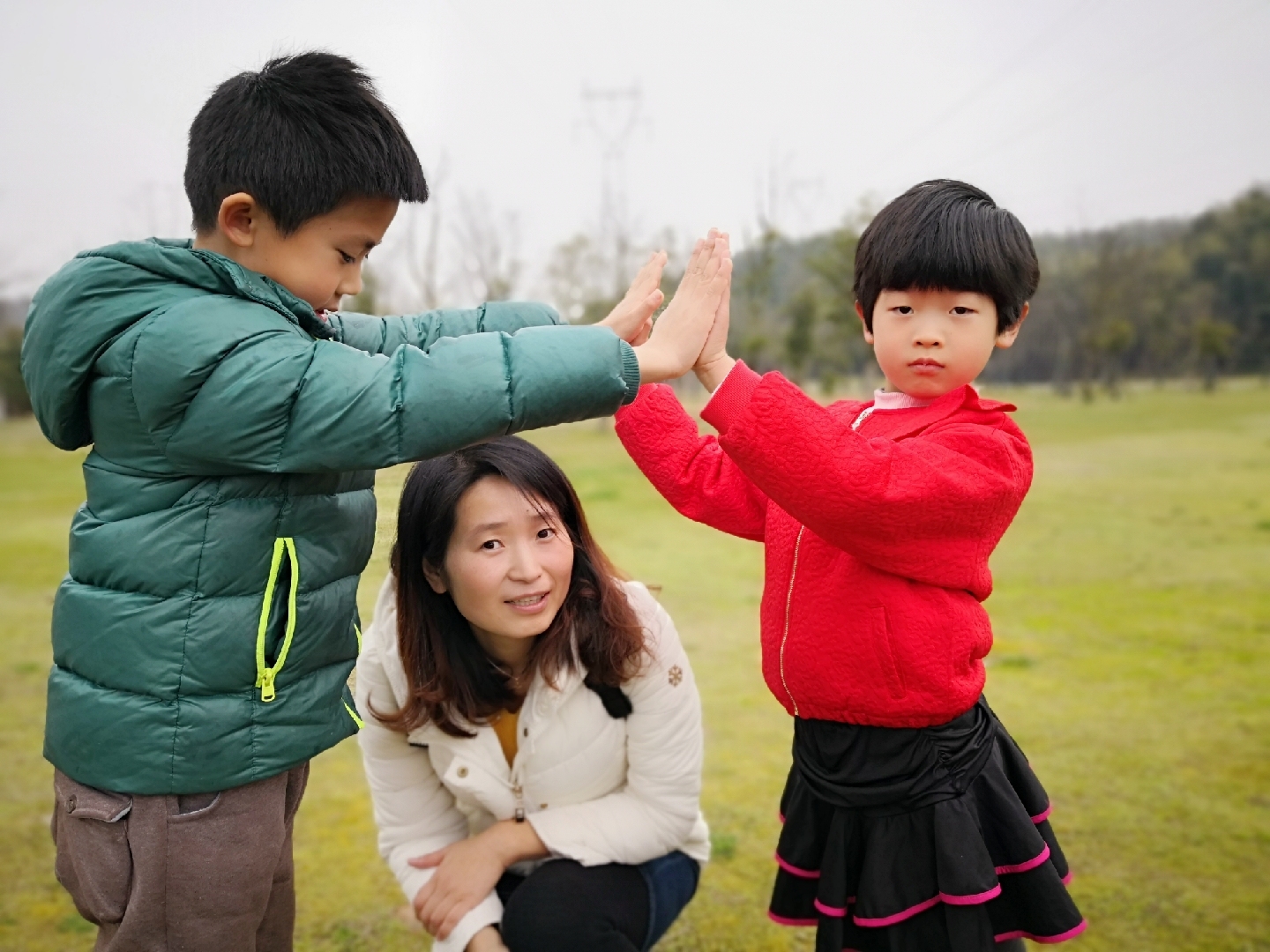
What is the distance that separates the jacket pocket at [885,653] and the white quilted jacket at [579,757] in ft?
2.00

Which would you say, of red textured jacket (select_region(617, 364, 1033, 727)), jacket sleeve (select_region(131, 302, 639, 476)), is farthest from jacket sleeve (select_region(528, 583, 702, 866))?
jacket sleeve (select_region(131, 302, 639, 476))

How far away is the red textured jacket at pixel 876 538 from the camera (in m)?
1.41

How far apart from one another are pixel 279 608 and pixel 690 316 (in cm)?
79

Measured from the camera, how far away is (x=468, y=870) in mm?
2025

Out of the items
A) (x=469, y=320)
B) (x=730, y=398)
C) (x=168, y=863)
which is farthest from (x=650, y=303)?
(x=168, y=863)

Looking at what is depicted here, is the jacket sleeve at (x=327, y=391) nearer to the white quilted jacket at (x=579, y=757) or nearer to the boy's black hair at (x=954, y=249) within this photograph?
the boy's black hair at (x=954, y=249)

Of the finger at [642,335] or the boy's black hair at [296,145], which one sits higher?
the boy's black hair at [296,145]

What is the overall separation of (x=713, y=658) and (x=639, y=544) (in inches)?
144

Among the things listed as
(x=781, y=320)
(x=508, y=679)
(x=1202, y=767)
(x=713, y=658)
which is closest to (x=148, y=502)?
(x=508, y=679)

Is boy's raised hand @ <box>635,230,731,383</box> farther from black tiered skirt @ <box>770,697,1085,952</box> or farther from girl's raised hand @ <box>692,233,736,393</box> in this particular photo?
black tiered skirt @ <box>770,697,1085,952</box>

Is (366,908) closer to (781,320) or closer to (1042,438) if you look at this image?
(1042,438)

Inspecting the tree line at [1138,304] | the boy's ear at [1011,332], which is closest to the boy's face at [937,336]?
the boy's ear at [1011,332]

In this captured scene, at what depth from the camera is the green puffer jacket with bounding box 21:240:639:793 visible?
1.37 metres

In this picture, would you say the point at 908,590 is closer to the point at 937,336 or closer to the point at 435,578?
the point at 937,336
